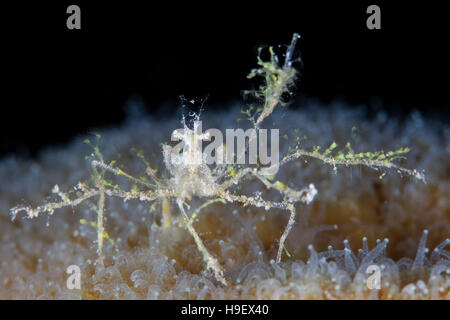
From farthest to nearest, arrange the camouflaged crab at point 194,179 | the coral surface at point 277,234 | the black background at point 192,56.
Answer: the black background at point 192,56
the camouflaged crab at point 194,179
the coral surface at point 277,234

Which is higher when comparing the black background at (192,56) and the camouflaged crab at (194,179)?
the black background at (192,56)

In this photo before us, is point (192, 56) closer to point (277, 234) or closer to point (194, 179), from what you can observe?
point (194, 179)

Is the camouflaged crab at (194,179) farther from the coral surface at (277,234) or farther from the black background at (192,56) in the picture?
the black background at (192,56)

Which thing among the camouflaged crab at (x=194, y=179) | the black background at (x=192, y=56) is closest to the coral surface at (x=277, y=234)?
the camouflaged crab at (x=194, y=179)

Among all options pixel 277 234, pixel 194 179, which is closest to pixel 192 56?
pixel 194 179

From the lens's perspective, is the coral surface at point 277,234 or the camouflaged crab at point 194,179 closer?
the coral surface at point 277,234

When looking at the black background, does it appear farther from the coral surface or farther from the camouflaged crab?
the camouflaged crab

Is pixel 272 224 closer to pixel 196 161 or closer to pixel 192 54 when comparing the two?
pixel 196 161

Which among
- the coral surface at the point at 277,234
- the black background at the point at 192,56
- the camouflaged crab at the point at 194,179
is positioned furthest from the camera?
the black background at the point at 192,56

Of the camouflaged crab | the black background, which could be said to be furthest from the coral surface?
the black background

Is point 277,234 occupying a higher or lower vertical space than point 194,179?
lower
